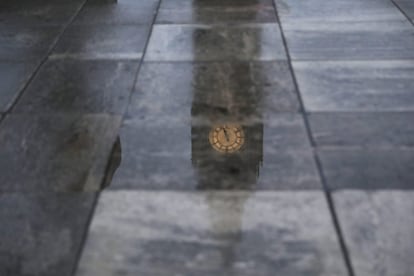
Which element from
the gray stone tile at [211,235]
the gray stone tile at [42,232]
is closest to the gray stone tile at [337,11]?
the gray stone tile at [211,235]

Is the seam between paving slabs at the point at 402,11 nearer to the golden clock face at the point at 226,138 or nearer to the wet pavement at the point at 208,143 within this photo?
the wet pavement at the point at 208,143

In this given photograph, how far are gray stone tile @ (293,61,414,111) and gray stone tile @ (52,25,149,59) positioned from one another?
226 cm

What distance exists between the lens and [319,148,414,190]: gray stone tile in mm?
5039

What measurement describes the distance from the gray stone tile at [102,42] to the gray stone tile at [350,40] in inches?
83.1

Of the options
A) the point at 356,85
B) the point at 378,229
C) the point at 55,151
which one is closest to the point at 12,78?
the point at 55,151

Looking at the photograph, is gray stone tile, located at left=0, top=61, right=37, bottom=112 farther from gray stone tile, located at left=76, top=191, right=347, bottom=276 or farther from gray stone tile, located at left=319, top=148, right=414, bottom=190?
gray stone tile, located at left=319, top=148, right=414, bottom=190

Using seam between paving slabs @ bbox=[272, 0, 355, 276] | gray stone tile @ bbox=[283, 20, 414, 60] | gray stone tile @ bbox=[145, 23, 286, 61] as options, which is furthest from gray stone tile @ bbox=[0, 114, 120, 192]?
gray stone tile @ bbox=[283, 20, 414, 60]

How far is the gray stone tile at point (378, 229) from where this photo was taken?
4164mm

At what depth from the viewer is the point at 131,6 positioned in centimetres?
932

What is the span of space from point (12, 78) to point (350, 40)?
4.48m

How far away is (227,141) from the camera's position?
18.7 feet

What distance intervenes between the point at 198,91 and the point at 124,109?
906mm

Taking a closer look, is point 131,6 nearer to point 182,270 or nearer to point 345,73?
point 345,73

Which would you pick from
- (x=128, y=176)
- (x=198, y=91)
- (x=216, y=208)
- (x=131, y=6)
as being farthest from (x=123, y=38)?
(x=216, y=208)
